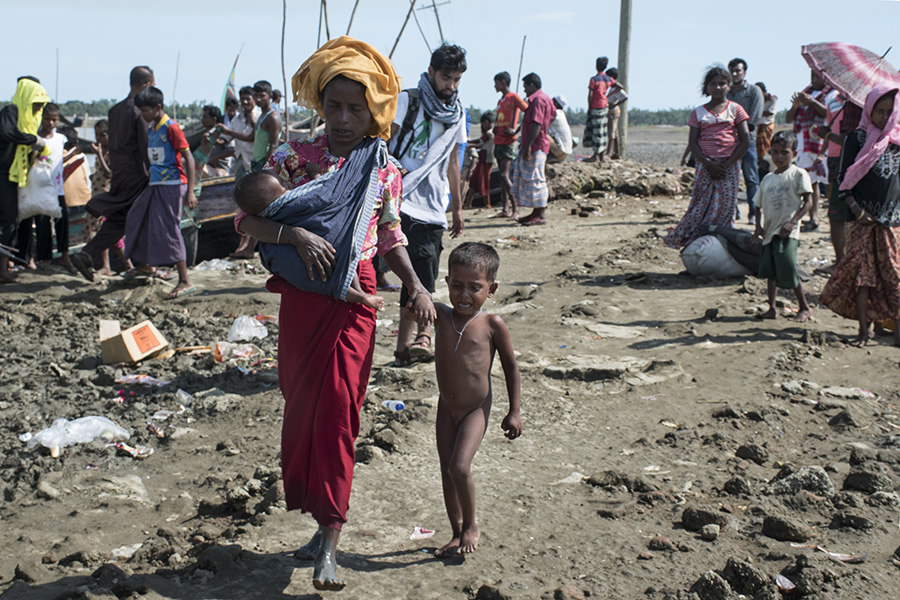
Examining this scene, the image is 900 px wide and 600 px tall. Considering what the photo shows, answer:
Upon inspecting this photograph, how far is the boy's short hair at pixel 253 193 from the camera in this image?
8.99ft

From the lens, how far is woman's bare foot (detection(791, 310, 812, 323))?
6222mm

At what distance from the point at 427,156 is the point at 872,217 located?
114 inches

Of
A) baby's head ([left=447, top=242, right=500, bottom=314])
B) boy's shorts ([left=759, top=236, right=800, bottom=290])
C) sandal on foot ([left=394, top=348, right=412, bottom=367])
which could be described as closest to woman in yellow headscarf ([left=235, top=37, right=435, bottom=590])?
baby's head ([left=447, top=242, right=500, bottom=314])

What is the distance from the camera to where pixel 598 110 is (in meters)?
14.4

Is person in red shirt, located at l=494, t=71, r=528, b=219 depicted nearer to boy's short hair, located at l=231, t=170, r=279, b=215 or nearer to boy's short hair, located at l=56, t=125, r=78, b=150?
boy's short hair, located at l=56, t=125, r=78, b=150

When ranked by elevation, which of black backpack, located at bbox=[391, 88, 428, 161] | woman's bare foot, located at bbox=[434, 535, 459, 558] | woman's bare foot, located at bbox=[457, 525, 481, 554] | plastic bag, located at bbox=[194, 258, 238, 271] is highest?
black backpack, located at bbox=[391, 88, 428, 161]

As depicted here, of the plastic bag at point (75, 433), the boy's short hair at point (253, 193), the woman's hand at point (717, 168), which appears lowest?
the plastic bag at point (75, 433)

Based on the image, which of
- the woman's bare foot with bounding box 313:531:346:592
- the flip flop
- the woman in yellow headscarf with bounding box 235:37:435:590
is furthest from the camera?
the flip flop

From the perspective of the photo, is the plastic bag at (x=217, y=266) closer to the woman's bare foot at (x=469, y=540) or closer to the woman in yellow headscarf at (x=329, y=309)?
the woman in yellow headscarf at (x=329, y=309)

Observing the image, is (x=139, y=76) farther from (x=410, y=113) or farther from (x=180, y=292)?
(x=410, y=113)

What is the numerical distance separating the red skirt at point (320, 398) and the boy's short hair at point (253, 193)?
257 mm

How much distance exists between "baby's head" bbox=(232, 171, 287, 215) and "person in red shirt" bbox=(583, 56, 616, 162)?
12114 mm

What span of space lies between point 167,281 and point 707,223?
16.2ft

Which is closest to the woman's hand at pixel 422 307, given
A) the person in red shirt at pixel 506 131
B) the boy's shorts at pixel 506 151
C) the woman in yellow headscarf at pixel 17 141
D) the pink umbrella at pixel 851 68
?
the pink umbrella at pixel 851 68
